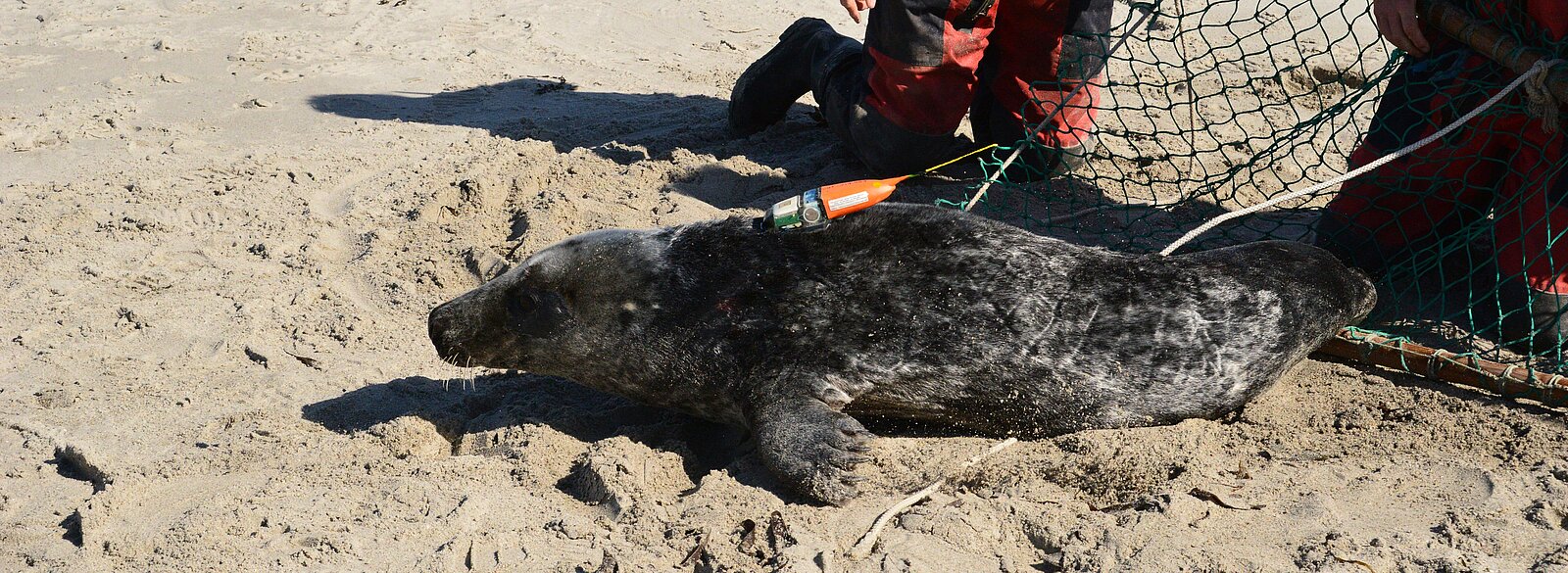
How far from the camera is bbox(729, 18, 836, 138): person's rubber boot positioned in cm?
631

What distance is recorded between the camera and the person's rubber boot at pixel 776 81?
20.7 ft

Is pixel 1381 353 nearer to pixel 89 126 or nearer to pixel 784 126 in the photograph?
pixel 784 126

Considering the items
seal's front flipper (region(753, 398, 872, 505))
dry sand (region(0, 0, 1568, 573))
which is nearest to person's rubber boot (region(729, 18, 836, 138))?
dry sand (region(0, 0, 1568, 573))

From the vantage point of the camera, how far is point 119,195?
5766 mm

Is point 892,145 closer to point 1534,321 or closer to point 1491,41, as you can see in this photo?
point 1491,41

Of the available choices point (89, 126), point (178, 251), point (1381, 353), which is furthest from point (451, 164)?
point (1381, 353)

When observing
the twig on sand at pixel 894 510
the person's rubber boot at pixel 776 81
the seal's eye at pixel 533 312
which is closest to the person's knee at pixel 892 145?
the person's rubber boot at pixel 776 81

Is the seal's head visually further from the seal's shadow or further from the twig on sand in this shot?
the twig on sand

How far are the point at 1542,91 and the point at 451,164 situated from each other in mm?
4854

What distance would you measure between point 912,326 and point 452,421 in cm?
161

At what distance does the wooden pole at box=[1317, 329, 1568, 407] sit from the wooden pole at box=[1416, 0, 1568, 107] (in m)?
0.86

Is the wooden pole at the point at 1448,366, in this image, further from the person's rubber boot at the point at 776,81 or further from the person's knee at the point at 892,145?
the person's rubber boot at the point at 776,81

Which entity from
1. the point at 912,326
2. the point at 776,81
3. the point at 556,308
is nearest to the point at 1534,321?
the point at 912,326

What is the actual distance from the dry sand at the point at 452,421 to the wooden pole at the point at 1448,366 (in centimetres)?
5
